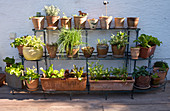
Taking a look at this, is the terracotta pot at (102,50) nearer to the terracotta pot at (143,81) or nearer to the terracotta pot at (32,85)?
the terracotta pot at (143,81)

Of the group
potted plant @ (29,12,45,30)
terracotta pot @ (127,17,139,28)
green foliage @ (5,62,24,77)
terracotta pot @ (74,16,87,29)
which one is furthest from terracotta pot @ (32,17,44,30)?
terracotta pot @ (127,17,139,28)

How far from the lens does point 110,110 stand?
2.68 metres

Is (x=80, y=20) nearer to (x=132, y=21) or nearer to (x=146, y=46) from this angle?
(x=132, y=21)

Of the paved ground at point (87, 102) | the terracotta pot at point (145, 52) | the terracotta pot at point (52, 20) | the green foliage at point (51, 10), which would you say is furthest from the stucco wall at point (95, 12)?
the paved ground at point (87, 102)

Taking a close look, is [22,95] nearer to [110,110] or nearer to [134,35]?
[110,110]

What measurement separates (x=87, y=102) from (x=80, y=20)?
1366 mm

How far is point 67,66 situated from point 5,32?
1.36 metres

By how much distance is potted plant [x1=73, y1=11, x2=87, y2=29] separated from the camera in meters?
3.12

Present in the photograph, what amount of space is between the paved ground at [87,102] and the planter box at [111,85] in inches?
6.6

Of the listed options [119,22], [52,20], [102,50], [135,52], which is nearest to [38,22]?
[52,20]

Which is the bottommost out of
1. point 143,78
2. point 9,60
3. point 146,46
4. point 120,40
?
point 143,78

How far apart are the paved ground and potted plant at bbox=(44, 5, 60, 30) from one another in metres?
1.20

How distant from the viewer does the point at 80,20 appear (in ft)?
10.3

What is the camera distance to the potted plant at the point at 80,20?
312cm
